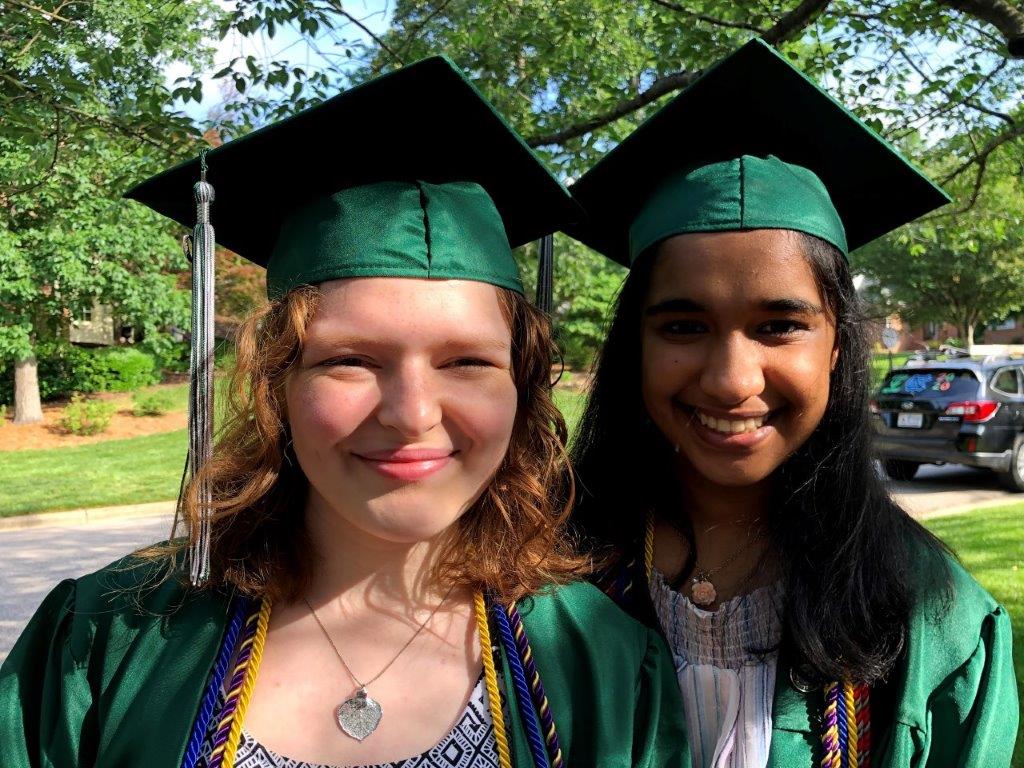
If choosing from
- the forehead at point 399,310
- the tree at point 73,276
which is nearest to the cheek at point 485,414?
the forehead at point 399,310

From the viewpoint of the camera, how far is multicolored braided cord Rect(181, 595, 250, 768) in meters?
1.45

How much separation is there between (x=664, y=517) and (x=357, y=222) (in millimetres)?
941

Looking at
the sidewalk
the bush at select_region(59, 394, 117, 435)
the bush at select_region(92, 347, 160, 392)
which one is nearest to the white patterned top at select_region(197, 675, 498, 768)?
the sidewalk

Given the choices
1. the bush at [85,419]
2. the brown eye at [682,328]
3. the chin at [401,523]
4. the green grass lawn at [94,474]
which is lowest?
the green grass lawn at [94,474]

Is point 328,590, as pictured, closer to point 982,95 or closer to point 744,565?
point 744,565

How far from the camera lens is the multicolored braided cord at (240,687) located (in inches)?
57.3

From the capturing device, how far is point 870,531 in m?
1.81

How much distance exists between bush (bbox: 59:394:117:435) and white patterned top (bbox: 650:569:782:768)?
1536 centimetres

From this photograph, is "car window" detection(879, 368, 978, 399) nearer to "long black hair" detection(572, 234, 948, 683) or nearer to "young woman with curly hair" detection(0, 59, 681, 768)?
"long black hair" detection(572, 234, 948, 683)

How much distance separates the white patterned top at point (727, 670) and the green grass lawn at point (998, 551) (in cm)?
243

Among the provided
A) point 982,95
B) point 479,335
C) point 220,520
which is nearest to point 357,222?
point 479,335

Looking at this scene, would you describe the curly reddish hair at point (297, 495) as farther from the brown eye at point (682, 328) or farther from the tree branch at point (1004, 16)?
the tree branch at point (1004, 16)

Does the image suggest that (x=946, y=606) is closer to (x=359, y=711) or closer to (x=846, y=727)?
(x=846, y=727)

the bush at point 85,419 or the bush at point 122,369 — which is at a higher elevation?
the bush at point 122,369
